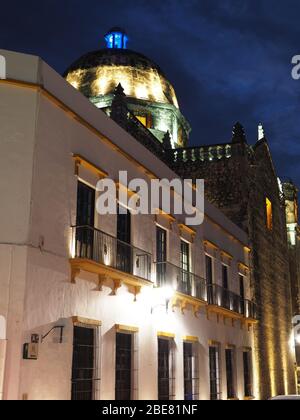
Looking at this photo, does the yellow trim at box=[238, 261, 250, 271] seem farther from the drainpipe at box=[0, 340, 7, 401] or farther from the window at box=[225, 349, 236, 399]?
the drainpipe at box=[0, 340, 7, 401]

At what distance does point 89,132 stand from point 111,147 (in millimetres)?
987

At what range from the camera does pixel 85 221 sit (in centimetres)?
1228

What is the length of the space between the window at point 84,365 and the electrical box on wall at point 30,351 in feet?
4.86

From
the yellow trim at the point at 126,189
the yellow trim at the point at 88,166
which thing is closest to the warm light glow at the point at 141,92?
the yellow trim at the point at 126,189

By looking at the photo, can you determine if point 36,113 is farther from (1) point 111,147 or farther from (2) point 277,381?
(2) point 277,381

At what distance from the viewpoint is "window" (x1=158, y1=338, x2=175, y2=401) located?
14.6 metres

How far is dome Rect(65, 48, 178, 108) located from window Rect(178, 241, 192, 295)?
17.5 metres

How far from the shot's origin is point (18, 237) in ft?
33.0

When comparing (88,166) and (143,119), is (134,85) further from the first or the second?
(88,166)

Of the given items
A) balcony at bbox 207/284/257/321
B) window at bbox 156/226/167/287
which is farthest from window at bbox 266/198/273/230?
window at bbox 156/226/167/287

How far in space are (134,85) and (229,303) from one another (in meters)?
18.2

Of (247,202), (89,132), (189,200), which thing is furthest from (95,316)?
(247,202)

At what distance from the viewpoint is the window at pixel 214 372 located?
18.1m

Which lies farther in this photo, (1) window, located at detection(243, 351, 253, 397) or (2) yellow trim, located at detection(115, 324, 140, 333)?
(1) window, located at detection(243, 351, 253, 397)
